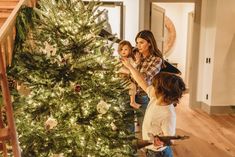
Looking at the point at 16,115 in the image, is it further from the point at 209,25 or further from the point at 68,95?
the point at 209,25

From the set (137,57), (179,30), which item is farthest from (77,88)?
(179,30)

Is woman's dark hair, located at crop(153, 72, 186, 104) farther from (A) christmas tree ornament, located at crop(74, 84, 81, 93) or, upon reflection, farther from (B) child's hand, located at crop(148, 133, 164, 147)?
(A) christmas tree ornament, located at crop(74, 84, 81, 93)

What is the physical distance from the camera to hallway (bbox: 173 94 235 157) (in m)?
3.60

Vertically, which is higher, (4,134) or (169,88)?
(169,88)

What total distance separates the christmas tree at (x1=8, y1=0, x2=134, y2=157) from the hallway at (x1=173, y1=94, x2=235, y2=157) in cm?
197

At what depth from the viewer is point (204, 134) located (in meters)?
4.18

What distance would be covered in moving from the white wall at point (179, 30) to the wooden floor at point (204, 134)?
2.14m

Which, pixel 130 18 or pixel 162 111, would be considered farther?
pixel 130 18

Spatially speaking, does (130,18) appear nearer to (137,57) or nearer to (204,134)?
(204,134)

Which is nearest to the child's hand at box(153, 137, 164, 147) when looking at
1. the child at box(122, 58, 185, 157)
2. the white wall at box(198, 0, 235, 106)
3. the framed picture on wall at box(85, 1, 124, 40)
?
the child at box(122, 58, 185, 157)

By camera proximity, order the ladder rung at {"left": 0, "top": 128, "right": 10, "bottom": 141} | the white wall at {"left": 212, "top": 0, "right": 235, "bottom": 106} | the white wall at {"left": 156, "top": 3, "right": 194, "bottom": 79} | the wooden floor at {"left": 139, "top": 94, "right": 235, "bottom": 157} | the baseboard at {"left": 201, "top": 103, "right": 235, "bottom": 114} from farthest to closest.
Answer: the white wall at {"left": 156, "top": 3, "right": 194, "bottom": 79}
the baseboard at {"left": 201, "top": 103, "right": 235, "bottom": 114}
the white wall at {"left": 212, "top": 0, "right": 235, "bottom": 106}
the wooden floor at {"left": 139, "top": 94, "right": 235, "bottom": 157}
the ladder rung at {"left": 0, "top": 128, "right": 10, "bottom": 141}

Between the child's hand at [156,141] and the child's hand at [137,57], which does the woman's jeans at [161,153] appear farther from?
the child's hand at [137,57]

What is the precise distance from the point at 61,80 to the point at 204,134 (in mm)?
2970

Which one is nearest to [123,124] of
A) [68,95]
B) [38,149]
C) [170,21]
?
[68,95]
